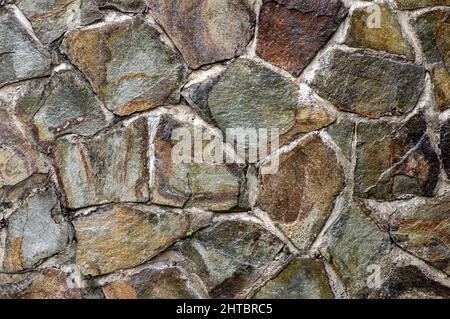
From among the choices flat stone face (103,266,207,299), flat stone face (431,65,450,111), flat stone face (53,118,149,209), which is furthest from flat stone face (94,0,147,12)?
flat stone face (431,65,450,111)

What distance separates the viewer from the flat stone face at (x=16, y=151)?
1940 millimetres

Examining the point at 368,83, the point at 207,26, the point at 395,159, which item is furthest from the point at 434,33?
the point at 207,26

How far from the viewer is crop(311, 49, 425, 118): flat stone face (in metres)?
1.84

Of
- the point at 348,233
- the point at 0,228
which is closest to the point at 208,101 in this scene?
the point at 348,233

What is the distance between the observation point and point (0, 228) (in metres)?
1.97

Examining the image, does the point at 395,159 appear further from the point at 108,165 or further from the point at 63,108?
the point at 63,108

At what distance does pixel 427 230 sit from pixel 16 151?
1409 mm

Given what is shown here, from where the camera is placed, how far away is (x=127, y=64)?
1.90m

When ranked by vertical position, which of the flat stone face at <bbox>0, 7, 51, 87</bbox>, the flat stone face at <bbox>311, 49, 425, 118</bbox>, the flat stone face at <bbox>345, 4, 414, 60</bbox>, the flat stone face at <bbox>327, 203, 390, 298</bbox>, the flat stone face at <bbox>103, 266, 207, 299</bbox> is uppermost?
the flat stone face at <bbox>345, 4, 414, 60</bbox>

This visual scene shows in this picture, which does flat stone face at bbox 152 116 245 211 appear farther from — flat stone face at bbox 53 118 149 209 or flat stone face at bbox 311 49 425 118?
flat stone face at bbox 311 49 425 118

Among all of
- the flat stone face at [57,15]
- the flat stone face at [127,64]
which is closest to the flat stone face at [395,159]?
the flat stone face at [127,64]

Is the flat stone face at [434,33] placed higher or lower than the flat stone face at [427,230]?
higher

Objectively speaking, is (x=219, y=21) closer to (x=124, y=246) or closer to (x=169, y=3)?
(x=169, y=3)

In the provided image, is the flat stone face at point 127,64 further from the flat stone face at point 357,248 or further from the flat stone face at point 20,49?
the flat stone face at point 357,248
